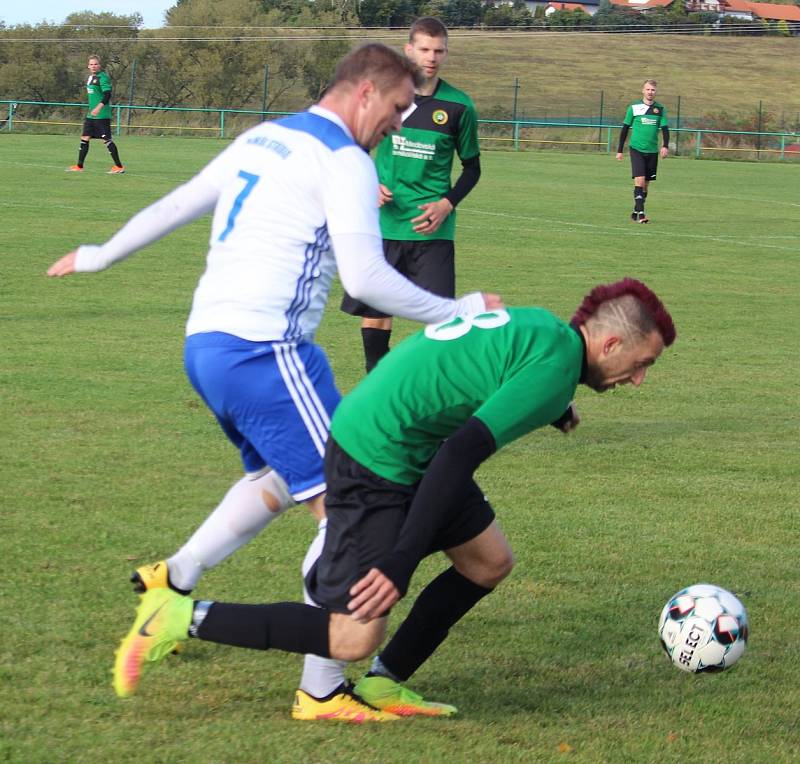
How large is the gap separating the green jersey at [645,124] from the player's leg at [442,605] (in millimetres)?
19910

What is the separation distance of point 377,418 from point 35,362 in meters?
6.56

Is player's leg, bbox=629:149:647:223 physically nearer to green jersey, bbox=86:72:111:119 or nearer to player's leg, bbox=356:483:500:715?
green jersey, bbox=86:72:111:119

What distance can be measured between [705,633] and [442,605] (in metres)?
0.99

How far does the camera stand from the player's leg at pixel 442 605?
13.6 ft

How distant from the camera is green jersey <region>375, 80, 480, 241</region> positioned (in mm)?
8312

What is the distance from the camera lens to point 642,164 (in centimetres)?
2292

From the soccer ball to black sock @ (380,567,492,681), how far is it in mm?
816

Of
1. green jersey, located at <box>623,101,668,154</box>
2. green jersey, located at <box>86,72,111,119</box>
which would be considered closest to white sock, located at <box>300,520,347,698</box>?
green jersey, located at <box>623,101,668,154</box>

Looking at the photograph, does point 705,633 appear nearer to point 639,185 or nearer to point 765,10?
point 639,185

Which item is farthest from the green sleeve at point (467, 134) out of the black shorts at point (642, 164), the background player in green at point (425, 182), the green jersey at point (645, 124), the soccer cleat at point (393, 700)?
the green jersey at point (645, 124)

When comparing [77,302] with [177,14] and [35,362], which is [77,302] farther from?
[177,14]

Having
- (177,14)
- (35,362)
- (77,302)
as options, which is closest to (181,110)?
(177,14)

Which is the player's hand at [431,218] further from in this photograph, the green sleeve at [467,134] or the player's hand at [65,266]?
the player's hand at [65,266]

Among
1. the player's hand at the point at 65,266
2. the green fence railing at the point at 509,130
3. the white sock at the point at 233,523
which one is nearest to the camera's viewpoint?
the player's hand at the point at 65,266
